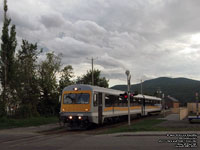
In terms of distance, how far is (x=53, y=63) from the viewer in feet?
154

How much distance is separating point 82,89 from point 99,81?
43.7m

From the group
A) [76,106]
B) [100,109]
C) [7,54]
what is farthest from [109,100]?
[7,54]

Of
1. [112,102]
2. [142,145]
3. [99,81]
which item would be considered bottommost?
[142,145]

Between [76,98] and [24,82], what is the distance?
14480mm

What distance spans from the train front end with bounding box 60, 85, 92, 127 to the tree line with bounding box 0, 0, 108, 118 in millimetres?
9007

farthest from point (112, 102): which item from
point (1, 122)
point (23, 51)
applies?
point (23, 51)

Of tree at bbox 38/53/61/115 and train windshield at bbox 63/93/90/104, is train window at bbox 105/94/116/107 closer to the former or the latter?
train windshield at bbox 63/93/90/104

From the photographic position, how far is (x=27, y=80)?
3550cm

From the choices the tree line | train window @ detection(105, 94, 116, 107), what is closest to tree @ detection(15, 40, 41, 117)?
the tree line

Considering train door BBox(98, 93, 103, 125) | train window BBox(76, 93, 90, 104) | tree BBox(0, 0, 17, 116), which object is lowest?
train door BBox(98, 93, 103, 125)

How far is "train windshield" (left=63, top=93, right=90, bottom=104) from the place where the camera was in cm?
2223

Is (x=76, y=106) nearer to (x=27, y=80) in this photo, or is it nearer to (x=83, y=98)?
(x=83, y=98)

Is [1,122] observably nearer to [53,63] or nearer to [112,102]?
[112,102]

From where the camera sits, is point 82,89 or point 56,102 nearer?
point 82,89
